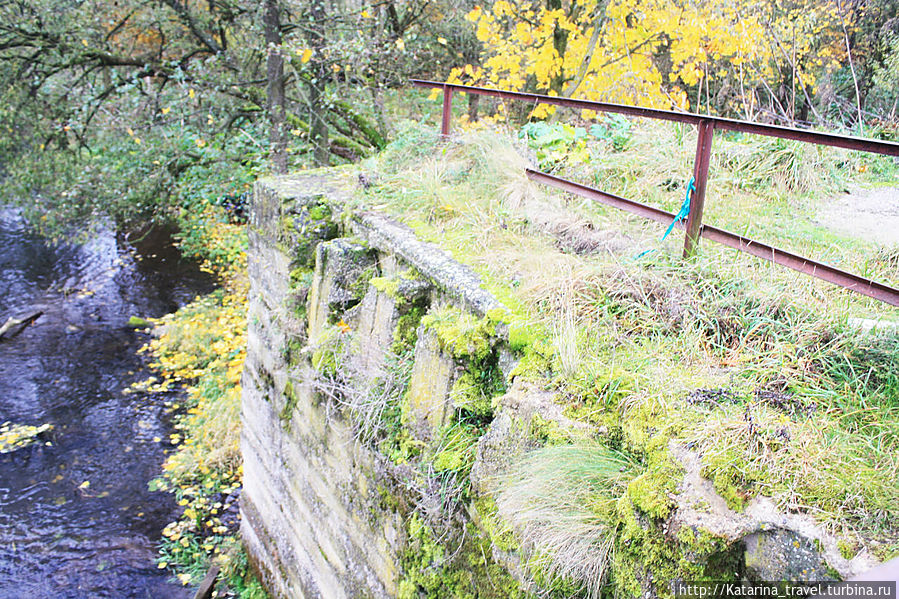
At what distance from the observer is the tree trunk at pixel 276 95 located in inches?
330

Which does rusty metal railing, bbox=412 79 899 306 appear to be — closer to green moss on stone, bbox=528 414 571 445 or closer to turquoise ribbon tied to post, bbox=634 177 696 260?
turquoise ribbon tied to post, bbox=634 177 696 260

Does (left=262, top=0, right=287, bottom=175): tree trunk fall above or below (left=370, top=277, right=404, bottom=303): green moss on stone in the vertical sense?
above

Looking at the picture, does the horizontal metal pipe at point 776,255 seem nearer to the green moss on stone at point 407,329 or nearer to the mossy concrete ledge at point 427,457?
the mossy concrete ledge at point 427,457

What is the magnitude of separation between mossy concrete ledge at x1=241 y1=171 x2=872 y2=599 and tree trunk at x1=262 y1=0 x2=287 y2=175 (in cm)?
337

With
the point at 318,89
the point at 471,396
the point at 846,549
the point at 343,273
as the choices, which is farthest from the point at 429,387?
the point at 318,89

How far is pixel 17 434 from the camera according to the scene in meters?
7.95

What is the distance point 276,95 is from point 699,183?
23.9 ft

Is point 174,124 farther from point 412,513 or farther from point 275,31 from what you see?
point 412,513

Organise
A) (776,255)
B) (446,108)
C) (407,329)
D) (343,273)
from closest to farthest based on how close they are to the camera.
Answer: (776,255) → (407,329) → (343,273) → (446,108)

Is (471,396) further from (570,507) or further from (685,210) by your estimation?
(685,210)

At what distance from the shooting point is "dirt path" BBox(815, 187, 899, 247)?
3.91 metres

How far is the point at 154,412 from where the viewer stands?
8.77 m

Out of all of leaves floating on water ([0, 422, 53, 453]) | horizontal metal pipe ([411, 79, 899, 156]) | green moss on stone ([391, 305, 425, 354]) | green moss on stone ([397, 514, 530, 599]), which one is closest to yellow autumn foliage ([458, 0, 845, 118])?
horizontal metal pipe ([411, 79, 899, 156])

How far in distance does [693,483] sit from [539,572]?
24.4 inches
